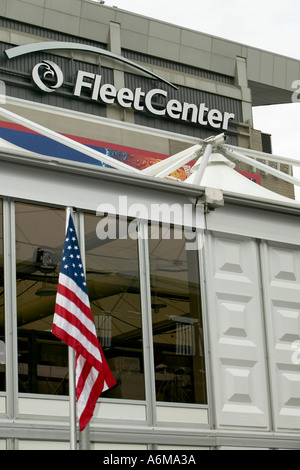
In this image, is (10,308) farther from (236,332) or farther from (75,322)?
(236,332)

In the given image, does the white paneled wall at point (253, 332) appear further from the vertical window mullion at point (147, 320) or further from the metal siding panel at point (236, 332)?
the vertical window mullion at point (147, 320)

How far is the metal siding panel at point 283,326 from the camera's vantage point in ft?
38.7

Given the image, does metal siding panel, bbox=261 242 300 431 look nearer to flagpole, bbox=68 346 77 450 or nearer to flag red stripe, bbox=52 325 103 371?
flag red stripe, bbox=52 325 103 371

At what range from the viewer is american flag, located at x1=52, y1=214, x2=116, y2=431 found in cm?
984

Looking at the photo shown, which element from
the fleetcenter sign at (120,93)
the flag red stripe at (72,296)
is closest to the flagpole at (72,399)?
the flag red stripe at (72,296)

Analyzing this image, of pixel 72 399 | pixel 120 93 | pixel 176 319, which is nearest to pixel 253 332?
pixel 176 319

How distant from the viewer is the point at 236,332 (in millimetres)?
11688

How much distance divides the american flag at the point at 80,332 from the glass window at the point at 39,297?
397mm

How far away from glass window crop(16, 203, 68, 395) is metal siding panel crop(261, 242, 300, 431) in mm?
3097

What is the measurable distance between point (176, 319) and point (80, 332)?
5.80 ft

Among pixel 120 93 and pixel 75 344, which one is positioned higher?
pixel 120 93

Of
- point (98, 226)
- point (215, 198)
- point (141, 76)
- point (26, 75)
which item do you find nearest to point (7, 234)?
point (98, 226)

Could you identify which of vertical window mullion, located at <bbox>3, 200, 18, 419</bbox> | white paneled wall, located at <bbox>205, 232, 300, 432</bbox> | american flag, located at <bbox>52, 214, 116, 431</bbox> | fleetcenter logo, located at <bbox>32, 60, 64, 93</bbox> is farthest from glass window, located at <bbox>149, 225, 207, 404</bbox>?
fleetcenter logo, located at <bbox>32, 60, 64, 93</bbox>

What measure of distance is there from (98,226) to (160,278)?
1061mm
